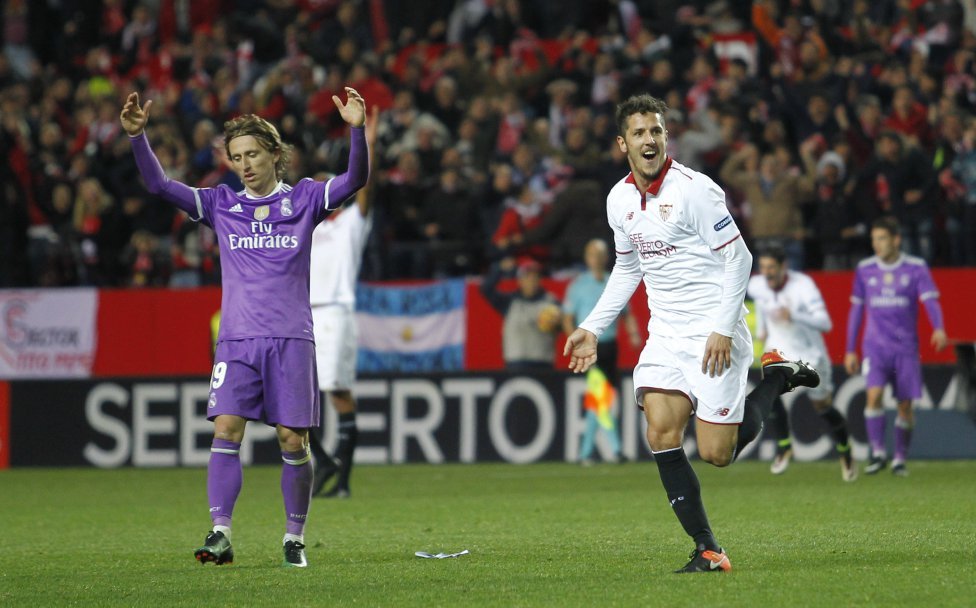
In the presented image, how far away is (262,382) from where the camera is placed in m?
7.50

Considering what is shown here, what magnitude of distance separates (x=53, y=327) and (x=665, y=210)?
13.6 meters

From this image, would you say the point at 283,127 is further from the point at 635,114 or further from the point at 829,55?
the point at 635,114

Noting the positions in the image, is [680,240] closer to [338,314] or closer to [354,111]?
[354,111]

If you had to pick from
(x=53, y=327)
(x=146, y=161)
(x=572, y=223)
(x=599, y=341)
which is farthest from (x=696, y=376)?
(x=53, y=327)

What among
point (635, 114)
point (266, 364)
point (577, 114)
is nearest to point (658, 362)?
point (635, 114)

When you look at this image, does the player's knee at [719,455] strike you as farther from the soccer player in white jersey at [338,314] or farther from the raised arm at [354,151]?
the soccer player in white jersey at [338,314]

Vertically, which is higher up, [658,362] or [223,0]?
[223,0]

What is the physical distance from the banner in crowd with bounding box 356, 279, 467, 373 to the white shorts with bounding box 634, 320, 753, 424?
A: 11.3m

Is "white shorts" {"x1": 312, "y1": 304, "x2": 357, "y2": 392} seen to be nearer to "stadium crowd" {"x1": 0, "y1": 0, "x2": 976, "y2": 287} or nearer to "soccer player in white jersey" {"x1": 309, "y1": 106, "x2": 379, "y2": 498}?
"soccer player in white jersey" {"x1": 309, "y1": 106, "x2": 379, "y2": 498}

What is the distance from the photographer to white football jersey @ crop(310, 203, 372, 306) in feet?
39.8

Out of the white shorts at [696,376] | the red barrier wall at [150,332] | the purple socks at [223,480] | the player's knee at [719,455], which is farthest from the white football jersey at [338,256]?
the red barrier wall at [150,332]

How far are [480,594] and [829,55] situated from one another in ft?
49.0

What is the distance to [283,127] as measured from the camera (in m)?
20.2

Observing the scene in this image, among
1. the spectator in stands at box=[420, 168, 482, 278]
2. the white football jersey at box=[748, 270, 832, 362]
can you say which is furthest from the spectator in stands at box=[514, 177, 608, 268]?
the white football jersey at box=[748, 270, 832, 362]
